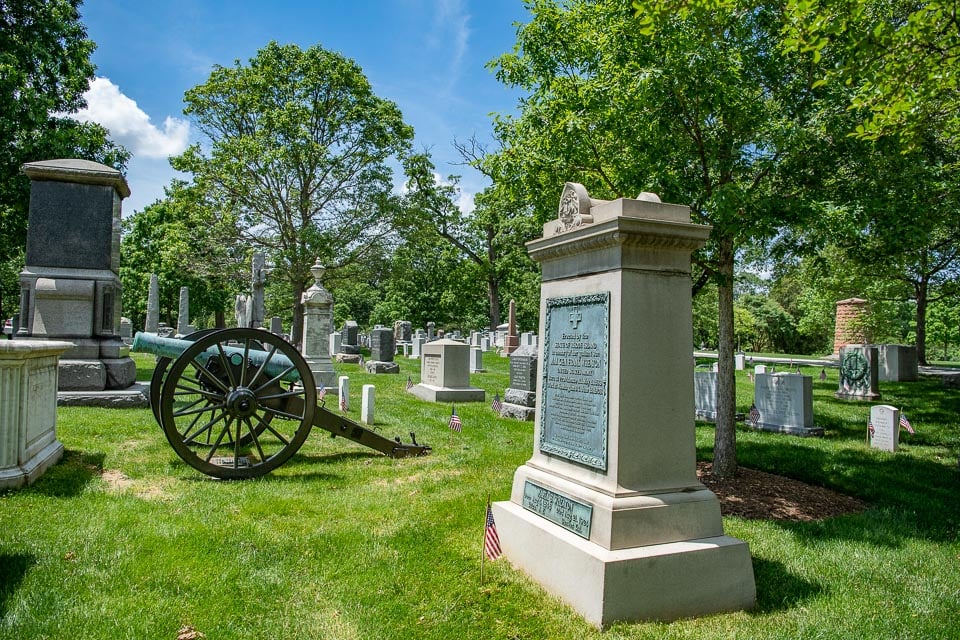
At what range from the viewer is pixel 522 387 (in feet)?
39.8

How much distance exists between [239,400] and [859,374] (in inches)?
591

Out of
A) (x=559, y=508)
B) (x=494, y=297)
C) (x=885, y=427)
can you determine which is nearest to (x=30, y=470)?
(x=559, y=508)

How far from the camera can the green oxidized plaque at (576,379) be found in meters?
3.77

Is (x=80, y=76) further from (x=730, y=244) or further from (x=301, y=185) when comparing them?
(x=730, y=244)

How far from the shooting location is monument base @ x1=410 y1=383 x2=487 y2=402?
44.1ft

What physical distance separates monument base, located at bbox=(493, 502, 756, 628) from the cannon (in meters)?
3.64

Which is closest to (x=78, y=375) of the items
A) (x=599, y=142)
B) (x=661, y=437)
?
(x=599, y=142)

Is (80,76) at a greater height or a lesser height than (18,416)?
greater

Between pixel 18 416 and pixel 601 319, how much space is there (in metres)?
4.96

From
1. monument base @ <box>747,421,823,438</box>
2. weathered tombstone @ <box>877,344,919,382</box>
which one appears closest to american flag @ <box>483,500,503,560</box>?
monument base @ <box>747,421,823,438</box>

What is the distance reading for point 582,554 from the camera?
3.49 meters

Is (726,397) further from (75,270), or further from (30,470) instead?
(75,270)

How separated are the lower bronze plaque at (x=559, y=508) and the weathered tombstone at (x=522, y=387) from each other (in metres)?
7.23

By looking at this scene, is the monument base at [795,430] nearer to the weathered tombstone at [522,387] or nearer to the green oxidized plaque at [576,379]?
the weathered tombstone at [522,387]
